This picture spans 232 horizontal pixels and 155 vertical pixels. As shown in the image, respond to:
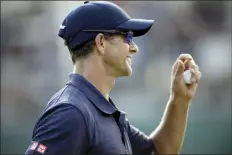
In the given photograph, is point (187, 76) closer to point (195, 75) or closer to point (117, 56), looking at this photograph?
point (195, 75)

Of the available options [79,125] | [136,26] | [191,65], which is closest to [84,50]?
[136,26]

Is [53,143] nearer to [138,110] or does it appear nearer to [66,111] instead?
[66,111]

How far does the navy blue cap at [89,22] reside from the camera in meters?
2.36

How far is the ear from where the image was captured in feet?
7.75

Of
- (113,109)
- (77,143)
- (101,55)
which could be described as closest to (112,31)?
(101,55)

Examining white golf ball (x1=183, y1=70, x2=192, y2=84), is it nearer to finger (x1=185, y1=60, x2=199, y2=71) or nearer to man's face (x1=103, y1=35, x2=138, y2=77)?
finger (x1=185, y1=60, x2=199, y2=71)

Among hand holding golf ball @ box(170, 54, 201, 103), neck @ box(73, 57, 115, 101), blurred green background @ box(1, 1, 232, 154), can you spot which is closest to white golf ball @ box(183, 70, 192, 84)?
hand holding golf ball @ box(170, 54, 201, 103)

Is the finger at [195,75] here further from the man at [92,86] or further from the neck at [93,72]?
the neck at [93,72]

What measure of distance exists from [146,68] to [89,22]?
401 centimetres

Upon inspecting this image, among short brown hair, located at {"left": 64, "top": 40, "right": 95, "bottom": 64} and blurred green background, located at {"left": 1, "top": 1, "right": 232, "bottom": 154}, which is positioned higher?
short brown hair, located at {"left": 64, "top": 40, "right": 95, "bottom": 64}

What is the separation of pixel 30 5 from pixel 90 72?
4.82 metres

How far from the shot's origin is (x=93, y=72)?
2.38 m

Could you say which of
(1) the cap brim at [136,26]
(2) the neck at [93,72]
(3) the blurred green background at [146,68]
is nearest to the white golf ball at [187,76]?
(1) the cap brim at [136,26]

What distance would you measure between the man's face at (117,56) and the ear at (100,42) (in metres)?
0.02
